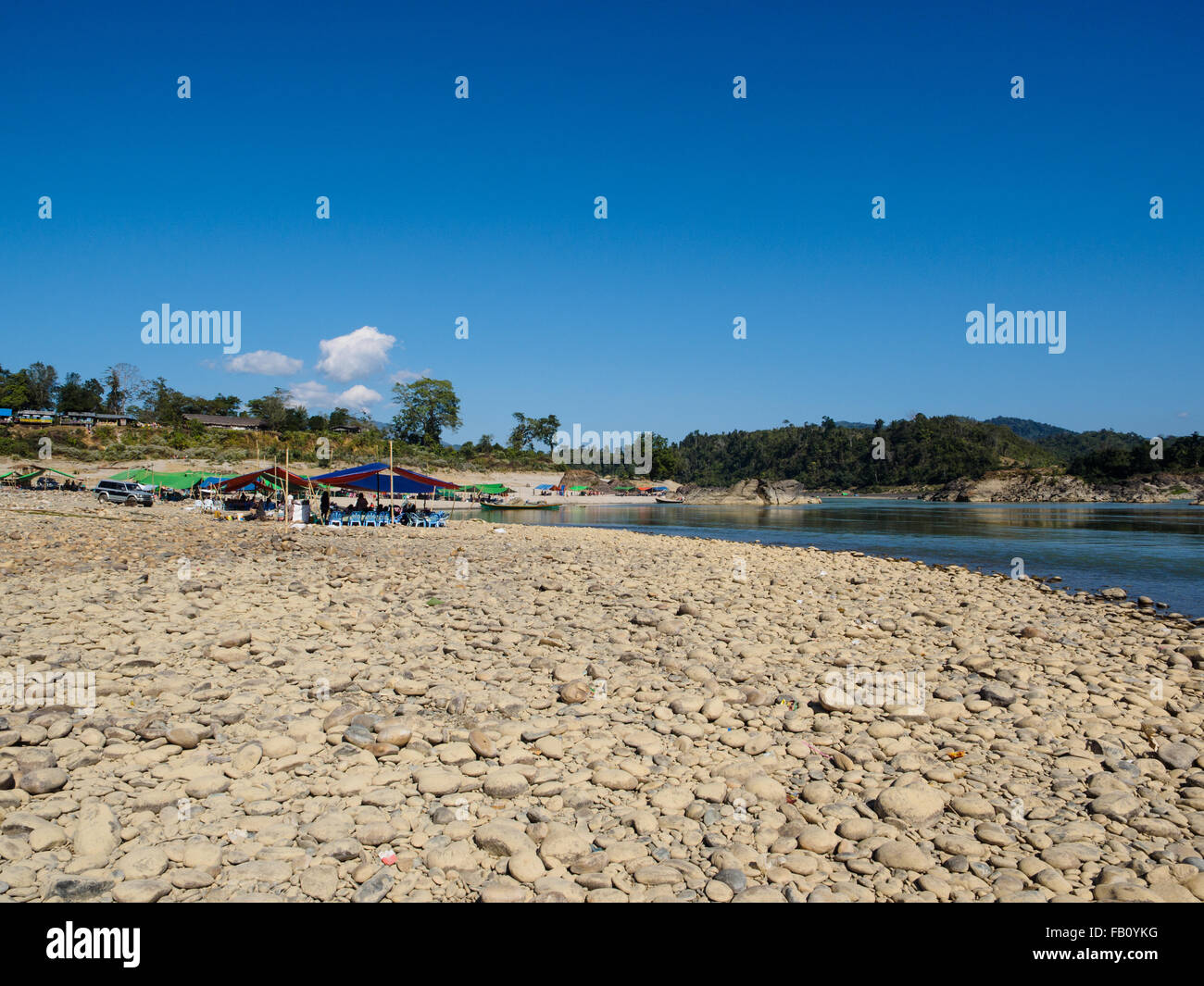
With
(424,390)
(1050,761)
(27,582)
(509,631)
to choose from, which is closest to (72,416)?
(424,390)

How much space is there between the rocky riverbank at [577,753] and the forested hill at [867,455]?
120931mm

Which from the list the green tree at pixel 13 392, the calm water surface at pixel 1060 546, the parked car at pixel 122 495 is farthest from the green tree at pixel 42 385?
the calm water surface at pixel 1060 546

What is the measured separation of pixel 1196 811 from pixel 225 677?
7.82 meters

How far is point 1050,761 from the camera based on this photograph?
536 cm

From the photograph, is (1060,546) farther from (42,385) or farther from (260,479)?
(42,385)

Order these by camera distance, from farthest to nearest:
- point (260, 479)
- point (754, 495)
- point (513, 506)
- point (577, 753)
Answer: point (754, 495) → point (513, 506) → point (260, 479) → point (577, 753)

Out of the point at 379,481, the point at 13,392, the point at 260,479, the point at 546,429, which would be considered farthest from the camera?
the point at 546,429

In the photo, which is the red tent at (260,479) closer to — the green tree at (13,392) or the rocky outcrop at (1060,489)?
the green tree at (13,392)

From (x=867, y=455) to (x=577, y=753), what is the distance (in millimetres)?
162422

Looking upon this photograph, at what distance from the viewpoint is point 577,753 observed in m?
5.20

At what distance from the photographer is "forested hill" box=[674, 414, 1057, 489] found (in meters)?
131

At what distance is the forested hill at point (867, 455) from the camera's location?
13062 cm

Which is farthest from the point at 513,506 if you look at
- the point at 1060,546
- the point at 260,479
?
the point at 1060,546
